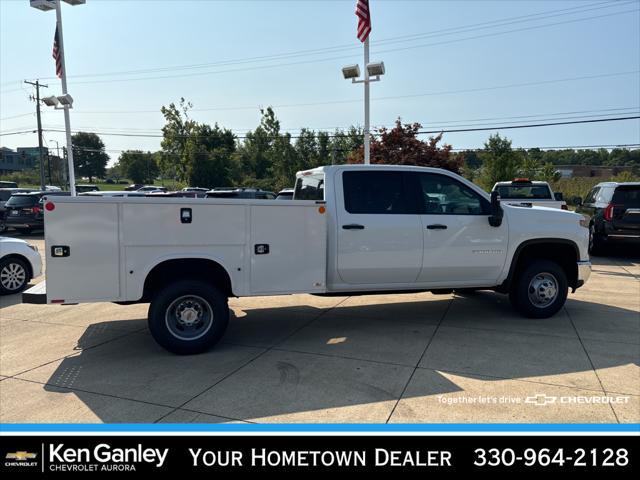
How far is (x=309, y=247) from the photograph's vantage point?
17.0ft

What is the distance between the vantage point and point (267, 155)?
45469 mm

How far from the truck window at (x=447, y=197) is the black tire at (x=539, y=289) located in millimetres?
1115

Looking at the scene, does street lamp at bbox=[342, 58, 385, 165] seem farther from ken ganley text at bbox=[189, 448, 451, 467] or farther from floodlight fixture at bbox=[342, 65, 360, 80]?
ken ganley text at bbox=[189, 448, 451, 467]

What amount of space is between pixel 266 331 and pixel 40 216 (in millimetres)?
15580

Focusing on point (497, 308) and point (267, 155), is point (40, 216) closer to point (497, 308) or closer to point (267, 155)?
point (497, 308)

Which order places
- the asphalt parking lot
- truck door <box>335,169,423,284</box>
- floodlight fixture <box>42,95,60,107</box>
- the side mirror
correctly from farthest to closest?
floodlight fixture <box>42,95,60,107</box>, the side mirror, truck door <box>335,169,423,284</box>, the asphalt parking lot

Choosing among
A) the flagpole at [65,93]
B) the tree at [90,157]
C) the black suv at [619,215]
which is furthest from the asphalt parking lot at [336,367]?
the tree at [90,157]

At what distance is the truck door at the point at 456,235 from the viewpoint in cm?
571

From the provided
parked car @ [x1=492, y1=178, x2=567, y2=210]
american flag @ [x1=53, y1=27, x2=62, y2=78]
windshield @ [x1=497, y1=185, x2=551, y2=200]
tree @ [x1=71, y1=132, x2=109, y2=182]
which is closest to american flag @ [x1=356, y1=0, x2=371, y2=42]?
parked car @ [x1=492, y1=178, x2=567, y2=210]

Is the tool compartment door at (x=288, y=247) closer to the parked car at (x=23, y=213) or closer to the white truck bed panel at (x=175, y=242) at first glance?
the white truck bed panel at (x=175, y=242)

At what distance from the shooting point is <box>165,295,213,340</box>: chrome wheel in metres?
4.94

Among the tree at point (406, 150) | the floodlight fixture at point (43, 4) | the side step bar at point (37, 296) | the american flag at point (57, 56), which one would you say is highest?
the floodlight fixture at point (43, 4)

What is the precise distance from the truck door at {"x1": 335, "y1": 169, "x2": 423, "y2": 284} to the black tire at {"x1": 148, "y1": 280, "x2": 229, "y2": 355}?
1491 mm

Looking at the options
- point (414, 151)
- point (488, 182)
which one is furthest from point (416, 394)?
point (488, 182)
